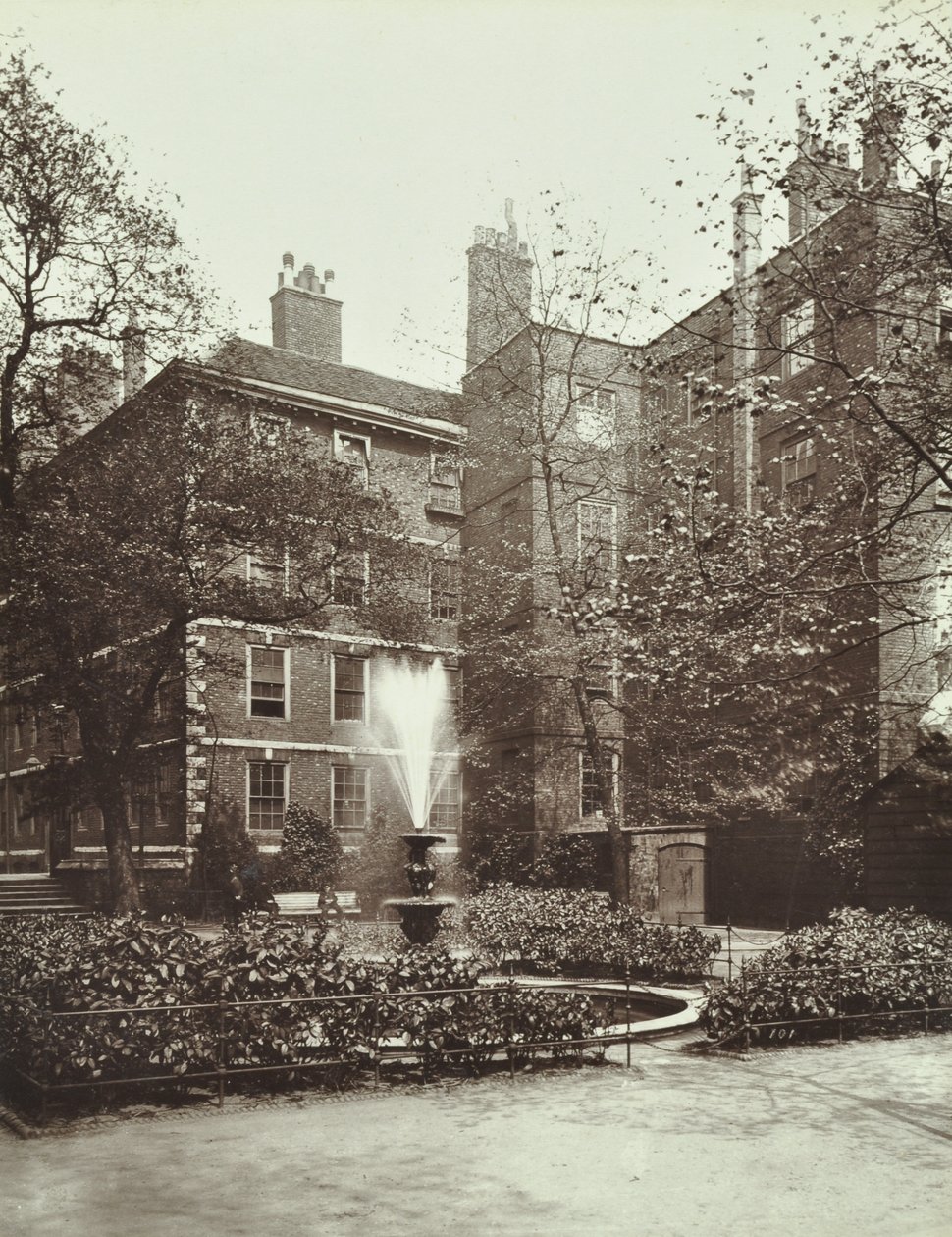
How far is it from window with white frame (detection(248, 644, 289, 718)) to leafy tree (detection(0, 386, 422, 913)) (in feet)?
24.9

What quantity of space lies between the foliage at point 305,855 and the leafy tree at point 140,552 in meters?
7.06

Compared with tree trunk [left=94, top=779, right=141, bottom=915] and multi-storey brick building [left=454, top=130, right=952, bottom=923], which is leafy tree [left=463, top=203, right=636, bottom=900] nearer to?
multi-storey brick building [left=454, top=130, right=952, bottom=923]

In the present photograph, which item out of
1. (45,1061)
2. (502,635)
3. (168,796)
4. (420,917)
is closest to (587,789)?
(502,635)

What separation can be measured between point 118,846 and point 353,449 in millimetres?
15669

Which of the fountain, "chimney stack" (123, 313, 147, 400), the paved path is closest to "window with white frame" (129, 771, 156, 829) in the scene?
the fountain

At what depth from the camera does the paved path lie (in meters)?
6.40

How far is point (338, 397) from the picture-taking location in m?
33.8

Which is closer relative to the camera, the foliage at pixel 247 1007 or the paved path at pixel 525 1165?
the paved path at pixel 525 1165

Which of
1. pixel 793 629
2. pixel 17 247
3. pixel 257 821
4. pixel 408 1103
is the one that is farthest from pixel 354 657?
pixel 408 1103

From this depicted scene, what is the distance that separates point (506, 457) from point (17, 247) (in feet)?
50.9

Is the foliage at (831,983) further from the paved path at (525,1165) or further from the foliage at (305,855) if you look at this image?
the foliage at (305,855)

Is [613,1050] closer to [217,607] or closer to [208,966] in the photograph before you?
[208,966]

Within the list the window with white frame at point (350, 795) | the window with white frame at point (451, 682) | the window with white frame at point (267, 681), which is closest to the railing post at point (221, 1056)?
the window with white frame at point (267, 681)

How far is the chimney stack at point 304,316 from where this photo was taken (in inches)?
1400
